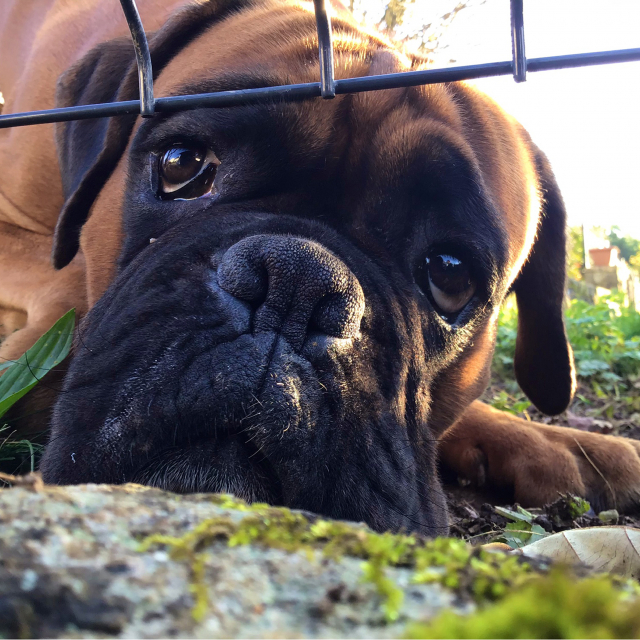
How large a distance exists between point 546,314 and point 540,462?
0.67 m

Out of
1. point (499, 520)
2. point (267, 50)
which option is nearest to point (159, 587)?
point (267, 50)

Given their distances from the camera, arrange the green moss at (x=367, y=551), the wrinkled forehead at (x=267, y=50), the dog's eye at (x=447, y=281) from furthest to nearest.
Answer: the dog's eye at (x=447, y=281) → the wrinkled forehead at (x=267, y=50) → the green moss at (x=367, y=551)

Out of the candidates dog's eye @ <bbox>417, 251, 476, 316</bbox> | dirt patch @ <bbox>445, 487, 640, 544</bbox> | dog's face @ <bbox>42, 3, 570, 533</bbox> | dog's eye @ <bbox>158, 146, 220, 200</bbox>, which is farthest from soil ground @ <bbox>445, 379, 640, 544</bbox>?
dog's eye @ <bbox>158, 146, 220, 200</bbox>

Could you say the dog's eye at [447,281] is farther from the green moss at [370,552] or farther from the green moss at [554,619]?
the green moss at [554,619]

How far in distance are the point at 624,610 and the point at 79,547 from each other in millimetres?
422

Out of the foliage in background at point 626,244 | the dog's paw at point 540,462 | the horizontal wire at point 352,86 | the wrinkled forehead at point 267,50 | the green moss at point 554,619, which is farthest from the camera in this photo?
the foliage in background at point 626,244

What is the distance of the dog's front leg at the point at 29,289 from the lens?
2.40m

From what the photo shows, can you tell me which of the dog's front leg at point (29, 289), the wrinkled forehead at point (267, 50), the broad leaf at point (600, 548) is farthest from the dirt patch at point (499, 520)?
the dog's front leg at point (29, 289)

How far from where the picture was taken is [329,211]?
1.86 m

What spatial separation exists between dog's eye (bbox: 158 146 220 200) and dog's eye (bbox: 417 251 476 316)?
71 centimetres

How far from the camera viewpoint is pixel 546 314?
287 cm

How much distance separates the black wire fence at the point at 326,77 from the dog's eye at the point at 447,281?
0.64 meters

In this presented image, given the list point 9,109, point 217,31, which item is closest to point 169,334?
point 217,31

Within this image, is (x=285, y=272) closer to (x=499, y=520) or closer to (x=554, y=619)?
(x=554, y=619)
